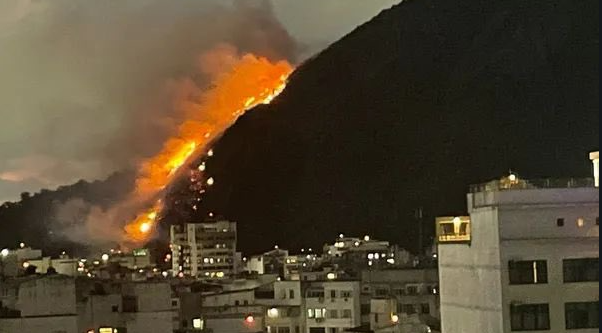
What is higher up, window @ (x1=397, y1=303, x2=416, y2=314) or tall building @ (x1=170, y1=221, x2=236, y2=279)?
tall building @ (x1=170, y1=221, x2=236, y2=279)

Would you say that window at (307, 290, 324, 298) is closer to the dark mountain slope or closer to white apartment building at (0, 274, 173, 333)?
white apartment building at (0, 274, 173, 333)

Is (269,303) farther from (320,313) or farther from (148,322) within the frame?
(148,322)

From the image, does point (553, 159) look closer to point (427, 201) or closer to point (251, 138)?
point (427, 201)

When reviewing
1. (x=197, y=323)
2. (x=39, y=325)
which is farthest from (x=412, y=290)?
(x=39, y=325)

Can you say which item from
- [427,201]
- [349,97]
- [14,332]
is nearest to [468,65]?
[349,97]

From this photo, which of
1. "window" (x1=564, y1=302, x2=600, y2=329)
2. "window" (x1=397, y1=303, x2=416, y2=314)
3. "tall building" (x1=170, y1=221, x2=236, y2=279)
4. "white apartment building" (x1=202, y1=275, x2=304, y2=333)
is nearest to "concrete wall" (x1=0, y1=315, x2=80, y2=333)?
"white apartment building" (x1=202, y1=275, x2=304, y2=333)

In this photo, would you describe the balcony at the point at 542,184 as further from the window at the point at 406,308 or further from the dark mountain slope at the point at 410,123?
the dark mountain slope at the point at 410,123
